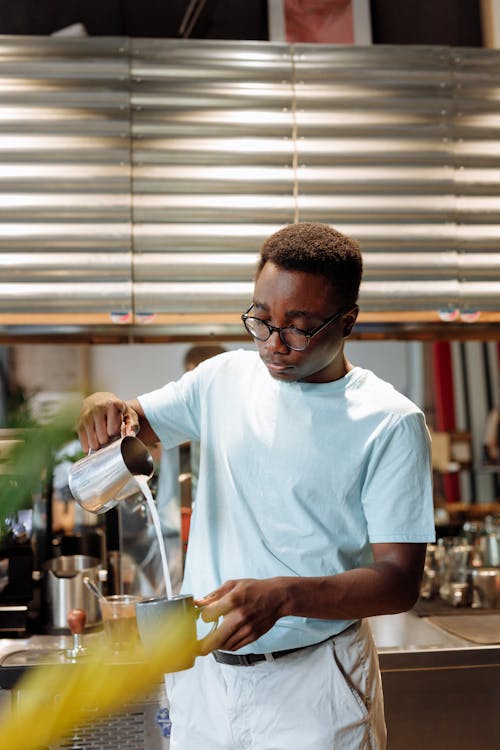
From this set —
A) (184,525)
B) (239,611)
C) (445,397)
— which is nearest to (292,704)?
(239,611)

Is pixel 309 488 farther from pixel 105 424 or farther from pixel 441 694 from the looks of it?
pixel 441 694

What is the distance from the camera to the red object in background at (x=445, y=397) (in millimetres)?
3486

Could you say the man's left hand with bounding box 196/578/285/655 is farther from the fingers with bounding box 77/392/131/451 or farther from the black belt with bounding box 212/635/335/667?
the fingers with bounding box 77/392/131/451

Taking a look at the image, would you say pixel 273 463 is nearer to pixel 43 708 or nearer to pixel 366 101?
pixel 43 708

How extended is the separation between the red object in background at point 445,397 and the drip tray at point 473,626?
3.61ft

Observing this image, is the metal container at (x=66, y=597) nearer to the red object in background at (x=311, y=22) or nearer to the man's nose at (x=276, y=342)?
the man's nose at (x=276, y=342)

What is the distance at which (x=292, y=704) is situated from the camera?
1483 mm

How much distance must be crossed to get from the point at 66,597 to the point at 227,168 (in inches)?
53.3

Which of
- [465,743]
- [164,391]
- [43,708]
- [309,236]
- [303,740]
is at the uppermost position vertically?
[309,236]

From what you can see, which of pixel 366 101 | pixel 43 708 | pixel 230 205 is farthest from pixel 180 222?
pixel 43 708

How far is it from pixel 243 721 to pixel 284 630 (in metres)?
0.17

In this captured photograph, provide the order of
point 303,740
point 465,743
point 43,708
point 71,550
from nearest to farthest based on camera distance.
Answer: point 43,708
point 303,740
point 465,743
point 71,550

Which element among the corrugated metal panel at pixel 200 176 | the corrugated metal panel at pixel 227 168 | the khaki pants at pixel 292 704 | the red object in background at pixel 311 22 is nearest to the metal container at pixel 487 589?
the corrugated metal panel at pixel 227 168

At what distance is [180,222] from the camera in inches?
106
